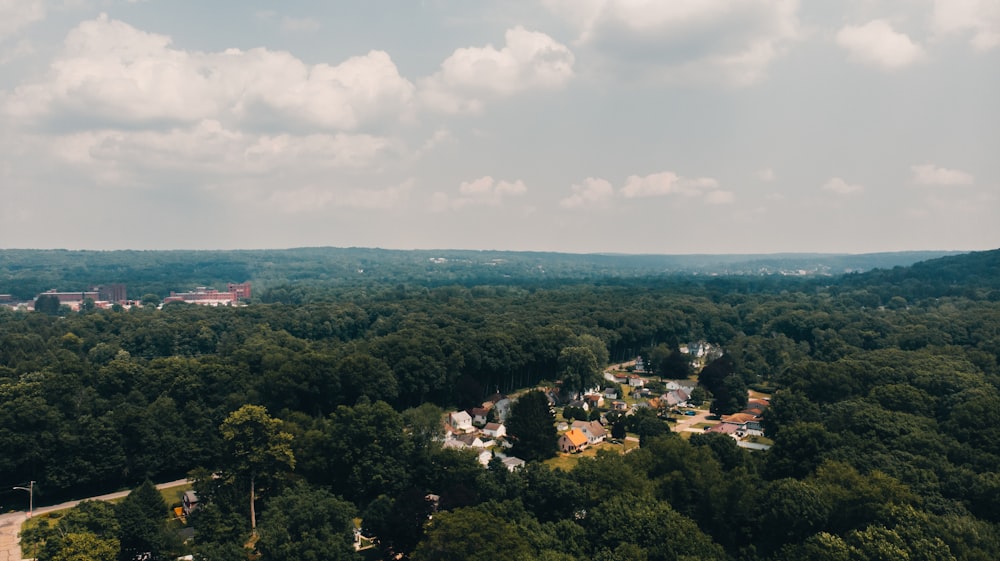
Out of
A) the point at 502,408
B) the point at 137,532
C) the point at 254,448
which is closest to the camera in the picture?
→ the point at 137,532

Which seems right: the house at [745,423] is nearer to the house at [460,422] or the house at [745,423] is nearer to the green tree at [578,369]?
the green tree at [578,369]

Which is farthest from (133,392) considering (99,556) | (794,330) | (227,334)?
(794,330)

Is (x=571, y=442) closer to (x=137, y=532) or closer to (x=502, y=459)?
(x=502, y=459)

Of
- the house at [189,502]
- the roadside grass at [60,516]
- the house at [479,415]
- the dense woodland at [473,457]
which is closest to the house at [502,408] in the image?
the house at [479,415]

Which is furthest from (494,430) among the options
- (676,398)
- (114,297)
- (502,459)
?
(114,297)

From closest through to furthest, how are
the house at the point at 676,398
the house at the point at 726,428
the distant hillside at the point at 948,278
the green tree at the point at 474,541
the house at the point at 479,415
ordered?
the green tree at the point at 474,541 → the house at the point at 726,428 → the house at the point at 479,415 → the house at the point at 676,398 → the distant hillside at the point at 948,278

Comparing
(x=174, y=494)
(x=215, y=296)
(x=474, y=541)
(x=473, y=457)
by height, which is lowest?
(x=174, y=494)
